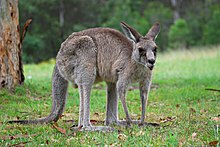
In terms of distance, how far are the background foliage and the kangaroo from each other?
68.1ft

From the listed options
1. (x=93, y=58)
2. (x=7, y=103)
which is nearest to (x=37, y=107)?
(x=7, y=103)

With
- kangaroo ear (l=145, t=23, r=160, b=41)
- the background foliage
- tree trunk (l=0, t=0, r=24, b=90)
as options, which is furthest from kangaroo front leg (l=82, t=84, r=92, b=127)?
the background foliage

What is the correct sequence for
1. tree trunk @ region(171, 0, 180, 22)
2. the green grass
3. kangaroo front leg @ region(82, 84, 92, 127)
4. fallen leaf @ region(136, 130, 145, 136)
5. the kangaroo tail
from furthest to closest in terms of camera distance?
tree trunk @ region(171, 0, 180, 22)
the kangaroo tail
kangaroo front leg @ region(82, 84, 92, 127)
fallen leaf @ region(136, 130, 145, 136)
the green grass

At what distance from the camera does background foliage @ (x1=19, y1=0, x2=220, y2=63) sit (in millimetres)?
27445

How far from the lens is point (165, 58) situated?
1944 cm

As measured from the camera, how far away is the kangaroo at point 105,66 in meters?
4.90

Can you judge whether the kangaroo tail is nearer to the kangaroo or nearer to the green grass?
the kangaroo

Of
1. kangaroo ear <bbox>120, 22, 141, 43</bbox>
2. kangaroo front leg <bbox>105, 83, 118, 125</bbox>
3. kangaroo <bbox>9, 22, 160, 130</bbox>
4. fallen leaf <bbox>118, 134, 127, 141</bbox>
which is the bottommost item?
fallen leaf <bbox>118, 134, 127, 141</bbox>

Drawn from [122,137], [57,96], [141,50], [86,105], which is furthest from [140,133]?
[57,96]

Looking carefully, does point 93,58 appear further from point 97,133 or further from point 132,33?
point 97,133

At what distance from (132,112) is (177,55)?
44.3 ft

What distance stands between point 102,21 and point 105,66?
27.1 meters

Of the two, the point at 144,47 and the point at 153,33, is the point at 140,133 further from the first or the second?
the point at 153,33

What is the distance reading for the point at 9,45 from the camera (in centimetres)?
728
